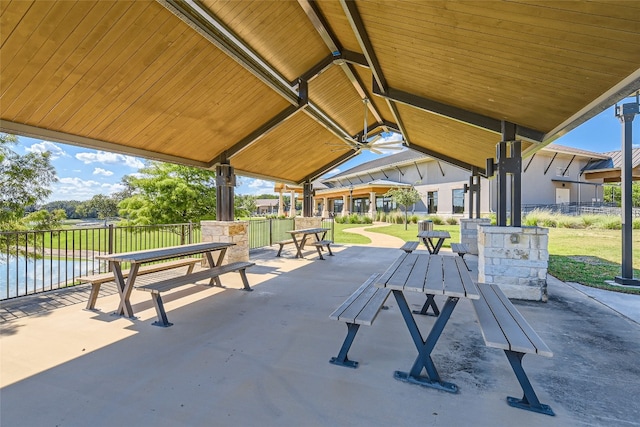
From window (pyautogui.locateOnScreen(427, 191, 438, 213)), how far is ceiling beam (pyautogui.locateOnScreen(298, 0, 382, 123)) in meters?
19.3

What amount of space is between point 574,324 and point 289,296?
150 inches

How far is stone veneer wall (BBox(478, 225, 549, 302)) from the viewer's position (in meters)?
4.59

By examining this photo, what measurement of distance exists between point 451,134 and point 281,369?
20.6ft

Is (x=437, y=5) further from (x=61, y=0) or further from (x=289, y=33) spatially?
(x=61, y=0)

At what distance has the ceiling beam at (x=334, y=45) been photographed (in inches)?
169

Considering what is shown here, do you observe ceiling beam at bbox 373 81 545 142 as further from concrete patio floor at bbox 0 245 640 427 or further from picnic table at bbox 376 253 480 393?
picnic table at bbox 376 253 480 393

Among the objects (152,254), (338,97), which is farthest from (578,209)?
(152,254)

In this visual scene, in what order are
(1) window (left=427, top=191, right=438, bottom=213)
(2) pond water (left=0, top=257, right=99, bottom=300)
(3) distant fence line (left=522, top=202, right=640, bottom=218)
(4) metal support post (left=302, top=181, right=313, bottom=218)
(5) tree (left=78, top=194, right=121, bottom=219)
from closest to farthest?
(2) pond water (left=0, top=257, right=99, bottom=300) → (4) metal support post (left=302, top=181, right=313, bottom=218) → (3) distant fence line (left=522, top=202, right=640, bottom=218) → (1) window (left=427, top=191, right=438, bottom=213) → (5) tree (left=78, top=194, right=121, bottom=219)

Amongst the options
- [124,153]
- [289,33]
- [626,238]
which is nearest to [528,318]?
[626,238]

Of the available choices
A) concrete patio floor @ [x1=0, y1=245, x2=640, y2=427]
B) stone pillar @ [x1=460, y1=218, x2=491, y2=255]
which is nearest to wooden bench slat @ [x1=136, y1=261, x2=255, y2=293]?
concrete patio floor @ [x1=0, y1=245, x2=640, y2=427]

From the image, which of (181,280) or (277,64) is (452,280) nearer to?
(181,280)

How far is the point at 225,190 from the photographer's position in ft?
23.6

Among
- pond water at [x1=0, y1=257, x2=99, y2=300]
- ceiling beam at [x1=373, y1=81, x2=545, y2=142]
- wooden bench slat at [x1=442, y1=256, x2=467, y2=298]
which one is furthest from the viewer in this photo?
ceiling beam at [x1=373, y1=81, x2=545, y2=142]

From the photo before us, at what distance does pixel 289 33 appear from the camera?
4820 mm
